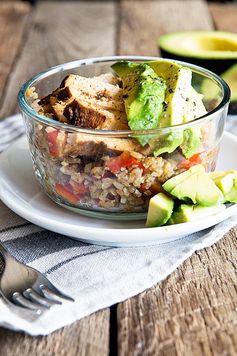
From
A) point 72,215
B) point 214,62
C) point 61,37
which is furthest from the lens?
point 61,37

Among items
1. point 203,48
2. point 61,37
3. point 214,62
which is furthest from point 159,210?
point 61,37

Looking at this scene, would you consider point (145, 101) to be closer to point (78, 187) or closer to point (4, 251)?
point (78, 187)

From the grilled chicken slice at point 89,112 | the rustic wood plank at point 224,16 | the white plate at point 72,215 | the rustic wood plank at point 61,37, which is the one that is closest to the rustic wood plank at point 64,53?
the rustic wood plank at point 61,37

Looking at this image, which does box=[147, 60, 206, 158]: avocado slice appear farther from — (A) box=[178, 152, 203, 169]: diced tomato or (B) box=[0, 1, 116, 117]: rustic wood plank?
(B) box=[0, 1, 116, 117]: rustic wood plank

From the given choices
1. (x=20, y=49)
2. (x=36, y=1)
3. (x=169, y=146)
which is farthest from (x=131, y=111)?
(x=36, y=1)

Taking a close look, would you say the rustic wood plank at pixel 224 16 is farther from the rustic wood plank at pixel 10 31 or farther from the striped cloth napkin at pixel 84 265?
the striped cloth napkin at pixel 84 265
